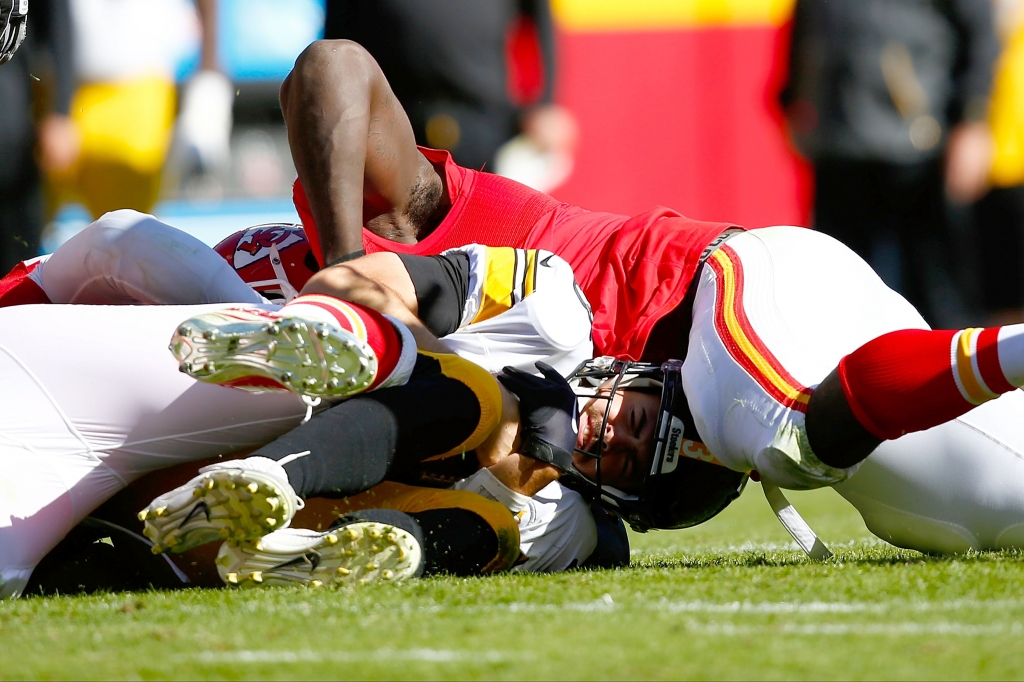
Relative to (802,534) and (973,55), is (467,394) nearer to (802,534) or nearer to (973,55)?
(802,534)

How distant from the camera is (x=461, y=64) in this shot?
5004 mm

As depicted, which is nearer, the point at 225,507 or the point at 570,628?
the point at 570,628

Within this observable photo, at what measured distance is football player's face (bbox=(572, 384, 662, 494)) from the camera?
2.46 m

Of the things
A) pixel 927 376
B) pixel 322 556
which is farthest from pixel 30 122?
pixel 927 376

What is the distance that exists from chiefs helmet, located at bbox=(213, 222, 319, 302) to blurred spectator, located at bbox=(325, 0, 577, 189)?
5.71 ft

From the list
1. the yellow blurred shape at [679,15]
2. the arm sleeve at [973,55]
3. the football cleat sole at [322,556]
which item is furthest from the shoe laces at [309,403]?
the yellow blurred shape at [679,15]

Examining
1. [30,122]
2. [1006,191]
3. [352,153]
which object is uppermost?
[352,153]

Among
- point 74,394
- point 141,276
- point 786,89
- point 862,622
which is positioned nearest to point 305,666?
point 862,622

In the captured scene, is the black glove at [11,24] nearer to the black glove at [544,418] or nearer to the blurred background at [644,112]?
the black glove at [544,418]

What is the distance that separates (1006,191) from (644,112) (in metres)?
1.90

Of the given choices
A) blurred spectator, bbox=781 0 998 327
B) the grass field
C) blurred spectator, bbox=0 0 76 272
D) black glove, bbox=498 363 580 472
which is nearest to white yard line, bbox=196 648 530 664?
the grass field

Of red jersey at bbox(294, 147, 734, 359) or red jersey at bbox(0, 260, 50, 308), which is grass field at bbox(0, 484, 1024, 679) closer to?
red jersey at bbox(294, 147, 734, 359)

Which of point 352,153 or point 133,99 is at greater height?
point 352,153

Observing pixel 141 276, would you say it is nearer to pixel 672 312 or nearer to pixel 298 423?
pixel 298 423
